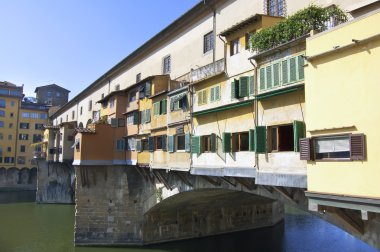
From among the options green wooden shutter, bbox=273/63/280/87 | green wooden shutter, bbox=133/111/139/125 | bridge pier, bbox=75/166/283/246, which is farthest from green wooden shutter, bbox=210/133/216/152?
green wooden shutter, bbox=133/111/139/125

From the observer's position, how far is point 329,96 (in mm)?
10289

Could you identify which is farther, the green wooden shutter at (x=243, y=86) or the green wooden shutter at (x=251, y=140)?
the green wooden shutter at (x=243, y=86)

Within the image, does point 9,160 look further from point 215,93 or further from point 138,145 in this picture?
point 215,93

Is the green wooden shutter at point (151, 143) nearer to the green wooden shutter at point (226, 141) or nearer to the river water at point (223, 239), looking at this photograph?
the river water at point (223, 239)

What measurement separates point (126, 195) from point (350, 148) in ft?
73.2

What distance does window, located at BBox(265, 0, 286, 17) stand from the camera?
16722 millimetres

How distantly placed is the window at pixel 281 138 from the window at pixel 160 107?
11.0 m

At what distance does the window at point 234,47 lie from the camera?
16.2 meters

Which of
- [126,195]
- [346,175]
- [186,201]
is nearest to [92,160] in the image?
[126,195]

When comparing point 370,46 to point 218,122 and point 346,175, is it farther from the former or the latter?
point 218,122

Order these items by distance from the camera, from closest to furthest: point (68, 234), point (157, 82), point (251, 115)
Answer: point (251, 115), point (157, 82), point (68, 234)

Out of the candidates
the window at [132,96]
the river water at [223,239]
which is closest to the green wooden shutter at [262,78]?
the window at [132,96]

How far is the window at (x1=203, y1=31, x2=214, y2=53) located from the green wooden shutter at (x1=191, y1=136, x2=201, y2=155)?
597 centimetres

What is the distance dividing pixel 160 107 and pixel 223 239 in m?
14.0
